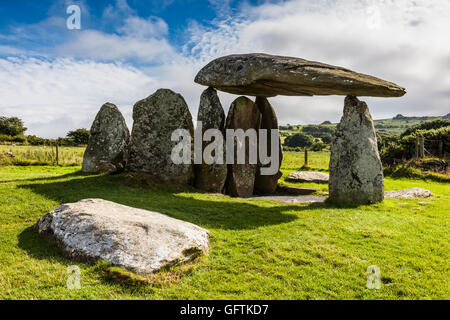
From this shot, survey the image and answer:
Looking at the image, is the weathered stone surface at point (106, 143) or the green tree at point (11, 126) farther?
the green tree at point (11, 126)

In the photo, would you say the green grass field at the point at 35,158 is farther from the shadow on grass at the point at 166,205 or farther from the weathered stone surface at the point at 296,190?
the weathered stone surface at the point at 296,190

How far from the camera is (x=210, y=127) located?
13516mm

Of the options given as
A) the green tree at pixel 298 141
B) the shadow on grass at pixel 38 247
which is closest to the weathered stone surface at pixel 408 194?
the shadow on grass at pixel 38 247

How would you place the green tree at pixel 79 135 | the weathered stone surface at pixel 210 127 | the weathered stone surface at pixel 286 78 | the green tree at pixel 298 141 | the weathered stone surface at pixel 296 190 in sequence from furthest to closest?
the green tree at pixel 298 141, the green tree at pixel 79 135, the weathered stone surface at pixel 296 190, the weathered stone surface at pixel 210 127, the weathered stone surface at pixel 286 78

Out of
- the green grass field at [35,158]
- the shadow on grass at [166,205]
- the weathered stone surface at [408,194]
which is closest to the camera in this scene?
the shadow on grass at [166,205]

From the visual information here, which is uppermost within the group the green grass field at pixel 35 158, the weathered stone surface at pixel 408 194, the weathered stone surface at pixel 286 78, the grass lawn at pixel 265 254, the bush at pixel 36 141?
the weathered stone surface at pixel 286 78

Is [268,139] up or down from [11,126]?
down

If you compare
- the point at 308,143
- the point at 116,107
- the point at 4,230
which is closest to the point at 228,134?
the point at 116,107

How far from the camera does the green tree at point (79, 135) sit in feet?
170

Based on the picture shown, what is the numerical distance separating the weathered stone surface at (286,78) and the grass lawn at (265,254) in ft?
13.0

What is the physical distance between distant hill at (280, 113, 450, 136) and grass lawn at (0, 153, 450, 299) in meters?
86.9

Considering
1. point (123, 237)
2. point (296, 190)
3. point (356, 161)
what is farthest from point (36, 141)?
point (123, 237)

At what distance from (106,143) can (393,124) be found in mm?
128008

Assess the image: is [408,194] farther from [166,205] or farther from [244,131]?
[166,205]
